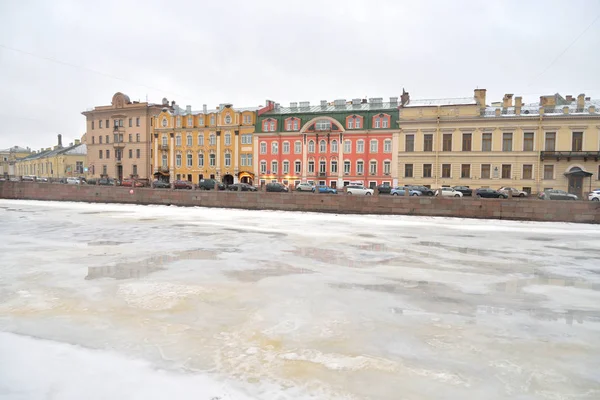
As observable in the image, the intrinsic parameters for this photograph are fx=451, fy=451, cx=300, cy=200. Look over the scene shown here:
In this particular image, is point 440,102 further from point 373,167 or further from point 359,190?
point 359,190

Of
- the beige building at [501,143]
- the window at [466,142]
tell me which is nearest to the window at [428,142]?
the beige building at [501,143]

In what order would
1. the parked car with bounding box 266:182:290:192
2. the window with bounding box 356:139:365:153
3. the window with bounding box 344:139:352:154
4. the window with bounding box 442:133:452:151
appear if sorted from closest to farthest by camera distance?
1. the parked car with bounding box 266:182:290:192
2. the window with bounding box 442:133:452:151
3. the window with bounding box 356:139:365:153
4. the window with bounding box 344:139:352:154

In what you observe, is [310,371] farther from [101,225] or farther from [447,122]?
[447,122]

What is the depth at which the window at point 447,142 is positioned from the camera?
1795 inches

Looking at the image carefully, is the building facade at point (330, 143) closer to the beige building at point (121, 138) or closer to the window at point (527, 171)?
the window at point (527, 171)

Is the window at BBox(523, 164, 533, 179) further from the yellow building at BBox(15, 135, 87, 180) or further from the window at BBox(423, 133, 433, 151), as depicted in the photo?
the yellow building at BBox(15, 135, 87, 180)

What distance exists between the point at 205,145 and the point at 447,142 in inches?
1154

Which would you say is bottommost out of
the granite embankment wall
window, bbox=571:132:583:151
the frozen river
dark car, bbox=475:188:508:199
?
the frozen river

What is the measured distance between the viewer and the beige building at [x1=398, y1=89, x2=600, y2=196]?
41312 millimetres

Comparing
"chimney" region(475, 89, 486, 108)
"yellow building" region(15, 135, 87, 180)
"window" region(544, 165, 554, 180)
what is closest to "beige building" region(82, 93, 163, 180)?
"yellow building" region(15, 135, 87, 180)

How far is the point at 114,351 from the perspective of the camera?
5664mm

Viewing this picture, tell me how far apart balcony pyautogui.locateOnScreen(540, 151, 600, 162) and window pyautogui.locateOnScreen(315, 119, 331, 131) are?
21537 millimetres

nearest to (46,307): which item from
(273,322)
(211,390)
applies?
(273,322)

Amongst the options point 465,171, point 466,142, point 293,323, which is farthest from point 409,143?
point 293,323
